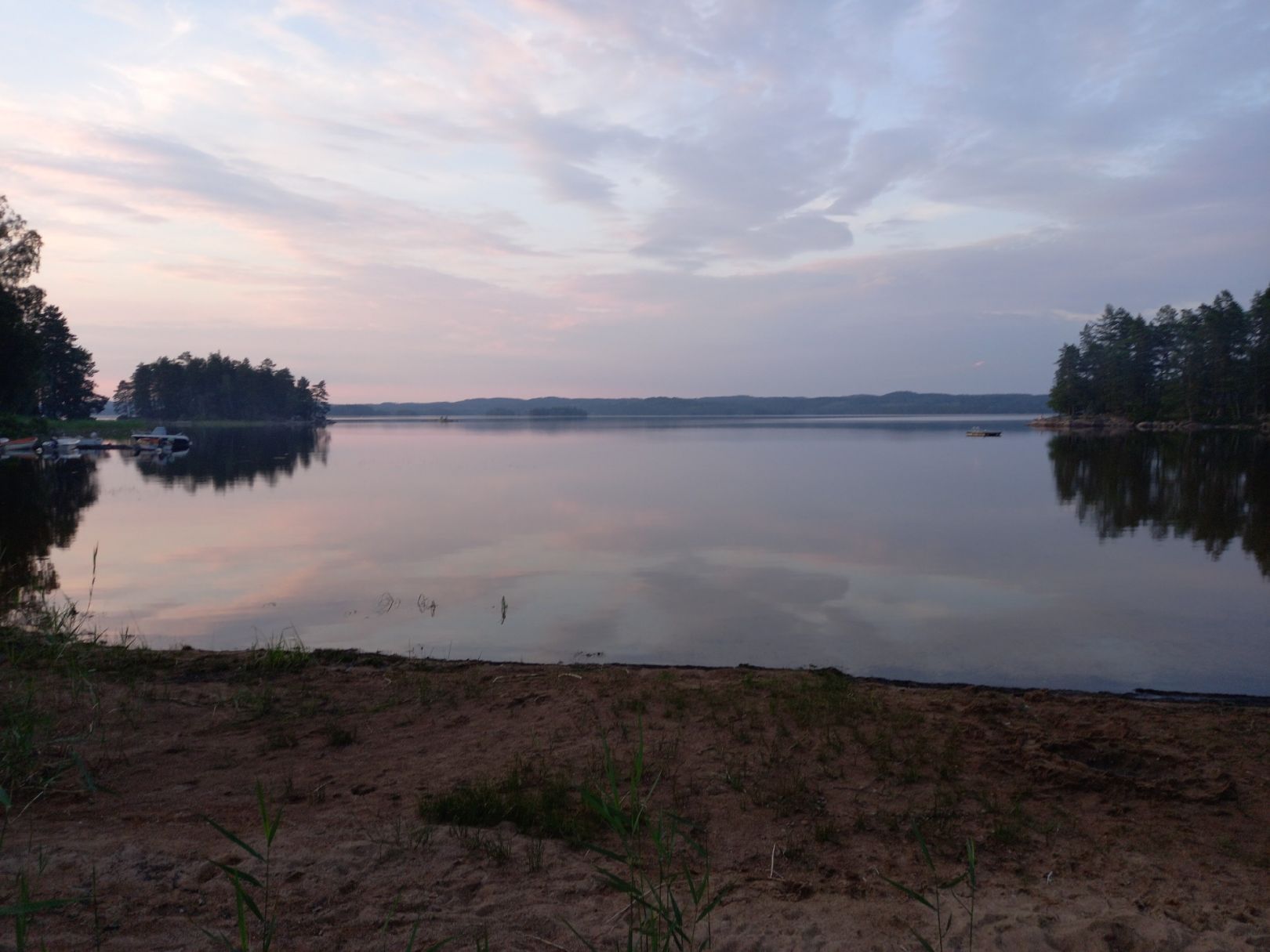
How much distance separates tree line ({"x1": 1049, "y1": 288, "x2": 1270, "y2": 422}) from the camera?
3337 inches

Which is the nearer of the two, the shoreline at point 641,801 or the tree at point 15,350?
the shoreline at point 641,801

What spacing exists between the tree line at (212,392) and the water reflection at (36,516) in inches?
4147

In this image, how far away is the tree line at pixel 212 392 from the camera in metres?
137

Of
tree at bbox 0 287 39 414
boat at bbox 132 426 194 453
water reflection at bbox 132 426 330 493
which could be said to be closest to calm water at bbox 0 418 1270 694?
water reflection at bbox 132 426 330 493

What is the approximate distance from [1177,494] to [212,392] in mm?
147378

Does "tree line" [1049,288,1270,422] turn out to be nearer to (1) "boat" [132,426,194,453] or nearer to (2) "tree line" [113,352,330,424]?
(1) "boat" [132,426,194,453]

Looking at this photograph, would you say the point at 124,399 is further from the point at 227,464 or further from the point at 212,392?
the point at 227,464

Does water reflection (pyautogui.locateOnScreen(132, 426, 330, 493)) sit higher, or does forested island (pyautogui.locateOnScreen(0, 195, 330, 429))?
forested island (pyautogui.locateOnScreen(0, 195, 330, 429))

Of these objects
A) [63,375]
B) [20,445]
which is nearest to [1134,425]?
[20,445]

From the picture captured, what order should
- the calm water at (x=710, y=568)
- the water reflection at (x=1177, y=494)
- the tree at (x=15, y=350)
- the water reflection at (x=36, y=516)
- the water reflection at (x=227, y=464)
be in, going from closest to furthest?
the calm water at (x=710, y=568)
the water reflection at (x=36, y=516)
the water reflection at (x=1177, y=494)
the water reflection at (x=227, y=464)
the tree at (x=15, y=350)

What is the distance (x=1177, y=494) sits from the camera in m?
26.8

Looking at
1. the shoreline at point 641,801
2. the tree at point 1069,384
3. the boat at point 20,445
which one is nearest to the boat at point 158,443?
the boat at point 20,445

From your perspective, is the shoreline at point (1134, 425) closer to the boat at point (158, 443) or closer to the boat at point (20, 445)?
the boat at point (158, 443)

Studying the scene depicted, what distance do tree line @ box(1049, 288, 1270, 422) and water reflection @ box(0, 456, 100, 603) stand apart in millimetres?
97786
